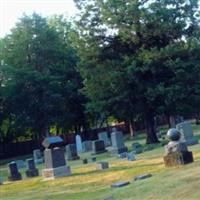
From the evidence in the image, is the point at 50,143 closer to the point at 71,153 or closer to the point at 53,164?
the point at 53,164

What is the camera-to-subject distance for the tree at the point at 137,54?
33000 mm

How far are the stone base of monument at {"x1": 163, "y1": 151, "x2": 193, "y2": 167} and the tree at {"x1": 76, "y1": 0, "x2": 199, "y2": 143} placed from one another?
53.2 feet

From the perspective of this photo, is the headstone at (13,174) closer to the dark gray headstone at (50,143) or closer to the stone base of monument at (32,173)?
the stone base of monument at (32,173)

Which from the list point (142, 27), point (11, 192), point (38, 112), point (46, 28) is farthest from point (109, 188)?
point (46, 28)

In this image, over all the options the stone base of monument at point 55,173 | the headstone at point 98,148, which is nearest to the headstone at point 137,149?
the headstone at point 98,148

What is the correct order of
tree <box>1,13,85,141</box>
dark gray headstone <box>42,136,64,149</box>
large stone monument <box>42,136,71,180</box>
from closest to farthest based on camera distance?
large stone monument <box>42,136,71,180</box>, dark gray headstone <box>42,136,64,149</box>, tree <box>1,13,85,141</box>

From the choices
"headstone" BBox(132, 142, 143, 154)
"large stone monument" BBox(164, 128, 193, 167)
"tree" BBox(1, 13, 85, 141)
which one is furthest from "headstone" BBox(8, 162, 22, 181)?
"tree" BBox(1, 13, 85, 141)

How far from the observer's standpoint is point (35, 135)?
5953 centimetres

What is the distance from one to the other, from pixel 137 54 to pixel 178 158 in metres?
18.4

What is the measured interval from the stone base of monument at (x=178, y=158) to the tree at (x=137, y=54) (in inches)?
639

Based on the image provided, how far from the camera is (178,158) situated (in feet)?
53.6

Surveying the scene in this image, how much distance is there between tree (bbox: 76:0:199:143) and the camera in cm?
3300

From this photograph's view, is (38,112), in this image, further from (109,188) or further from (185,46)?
(109,188)

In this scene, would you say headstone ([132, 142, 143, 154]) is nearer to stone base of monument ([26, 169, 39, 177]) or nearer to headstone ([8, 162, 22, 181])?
stone base of monument ([26, 169, 39, 177])
